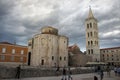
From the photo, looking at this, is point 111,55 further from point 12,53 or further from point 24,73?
point 24,73

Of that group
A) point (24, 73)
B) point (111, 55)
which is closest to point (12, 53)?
point (24, 73)

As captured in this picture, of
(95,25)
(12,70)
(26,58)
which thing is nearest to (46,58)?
(26,58)

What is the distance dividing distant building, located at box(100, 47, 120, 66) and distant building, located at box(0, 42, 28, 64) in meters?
55.7

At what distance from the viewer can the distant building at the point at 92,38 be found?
67.4m

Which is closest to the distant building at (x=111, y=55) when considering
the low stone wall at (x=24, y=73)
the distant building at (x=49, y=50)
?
the distant building at (x=49, y=50)

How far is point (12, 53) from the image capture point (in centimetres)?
4594

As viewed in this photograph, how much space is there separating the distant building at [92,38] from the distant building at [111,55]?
18742 mm

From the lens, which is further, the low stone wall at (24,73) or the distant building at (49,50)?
the distant building at (49,50)

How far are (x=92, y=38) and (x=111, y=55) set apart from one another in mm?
23023

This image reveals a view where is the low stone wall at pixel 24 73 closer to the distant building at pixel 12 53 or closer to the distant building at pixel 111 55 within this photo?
the distant building at pixel 12 53

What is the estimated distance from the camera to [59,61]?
4803cm

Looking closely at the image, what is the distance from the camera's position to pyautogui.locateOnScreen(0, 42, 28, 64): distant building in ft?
144

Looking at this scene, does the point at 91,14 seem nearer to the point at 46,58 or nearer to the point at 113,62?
the point at 113,62

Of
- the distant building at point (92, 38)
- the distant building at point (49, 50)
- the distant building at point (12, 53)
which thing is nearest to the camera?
the distant building at point (12, 53)
